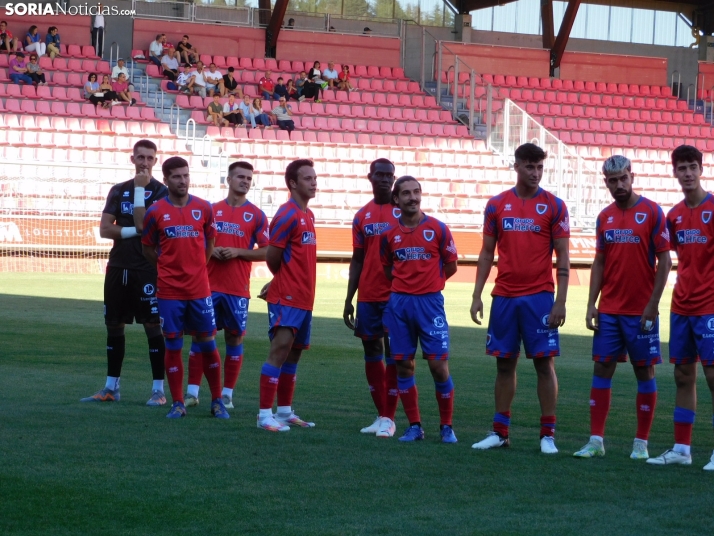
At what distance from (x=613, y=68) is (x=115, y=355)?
30719 mm

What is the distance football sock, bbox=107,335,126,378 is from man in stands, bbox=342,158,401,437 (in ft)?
6.24

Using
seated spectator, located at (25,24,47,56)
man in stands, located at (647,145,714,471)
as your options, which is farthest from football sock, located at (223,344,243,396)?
seated spectator, located at (25,24,47,56)

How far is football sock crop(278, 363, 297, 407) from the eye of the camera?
7000 millimetres

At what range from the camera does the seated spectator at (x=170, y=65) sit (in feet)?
90.7

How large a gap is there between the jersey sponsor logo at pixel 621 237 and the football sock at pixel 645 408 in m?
0.86

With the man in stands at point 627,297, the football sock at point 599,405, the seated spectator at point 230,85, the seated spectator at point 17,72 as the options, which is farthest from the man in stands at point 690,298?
the seated spectator at point 17,72

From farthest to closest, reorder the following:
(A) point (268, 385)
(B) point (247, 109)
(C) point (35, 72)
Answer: (B) point (247, 109) → (C) point (35, 72) → (A) point (268, 385)

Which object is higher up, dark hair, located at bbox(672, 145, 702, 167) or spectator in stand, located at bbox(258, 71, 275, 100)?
spectator in stand, located at bbox(258, 71, 275, 100)

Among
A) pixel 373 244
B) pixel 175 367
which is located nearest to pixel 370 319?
pixel 373 244

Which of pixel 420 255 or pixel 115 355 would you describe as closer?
pixel 420 255

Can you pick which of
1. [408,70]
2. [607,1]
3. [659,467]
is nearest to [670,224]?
[659,467]

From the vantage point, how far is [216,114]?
2648cm

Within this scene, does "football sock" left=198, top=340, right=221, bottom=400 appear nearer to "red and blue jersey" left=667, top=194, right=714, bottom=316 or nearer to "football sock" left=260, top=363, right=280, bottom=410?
"football sock" left=260, top=363, right=280, bottom=410

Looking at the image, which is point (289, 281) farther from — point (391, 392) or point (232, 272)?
point (391, 392)
